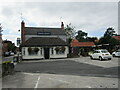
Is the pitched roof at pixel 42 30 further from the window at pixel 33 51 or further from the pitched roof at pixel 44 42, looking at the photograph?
the window at pixel 33 51

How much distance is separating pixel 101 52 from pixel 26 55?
46.6 ft

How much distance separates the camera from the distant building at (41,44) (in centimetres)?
2879

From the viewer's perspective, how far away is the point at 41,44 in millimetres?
29719

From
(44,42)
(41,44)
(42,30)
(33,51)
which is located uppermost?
(42,30)

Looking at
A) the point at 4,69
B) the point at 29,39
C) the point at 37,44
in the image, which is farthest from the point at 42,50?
the point at 4,69

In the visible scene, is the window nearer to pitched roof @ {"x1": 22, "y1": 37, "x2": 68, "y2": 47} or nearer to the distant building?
the distant building

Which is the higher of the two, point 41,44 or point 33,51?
point 41,44

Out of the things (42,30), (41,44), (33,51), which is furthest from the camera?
(42,30)

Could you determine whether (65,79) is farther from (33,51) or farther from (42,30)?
(42,30)

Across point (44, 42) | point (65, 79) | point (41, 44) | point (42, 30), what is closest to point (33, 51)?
point (41, 44)

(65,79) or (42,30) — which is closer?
(65,79)

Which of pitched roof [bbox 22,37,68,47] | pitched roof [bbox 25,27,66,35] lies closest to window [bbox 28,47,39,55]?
pitched roof [bbox 22,37,68,47]

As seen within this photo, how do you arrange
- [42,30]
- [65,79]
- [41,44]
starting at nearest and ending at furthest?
1. [65,79]
2. [41,44]
3. [42,30]

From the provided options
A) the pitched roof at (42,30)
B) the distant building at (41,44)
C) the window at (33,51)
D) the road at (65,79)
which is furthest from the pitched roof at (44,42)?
the road at (65,79)
